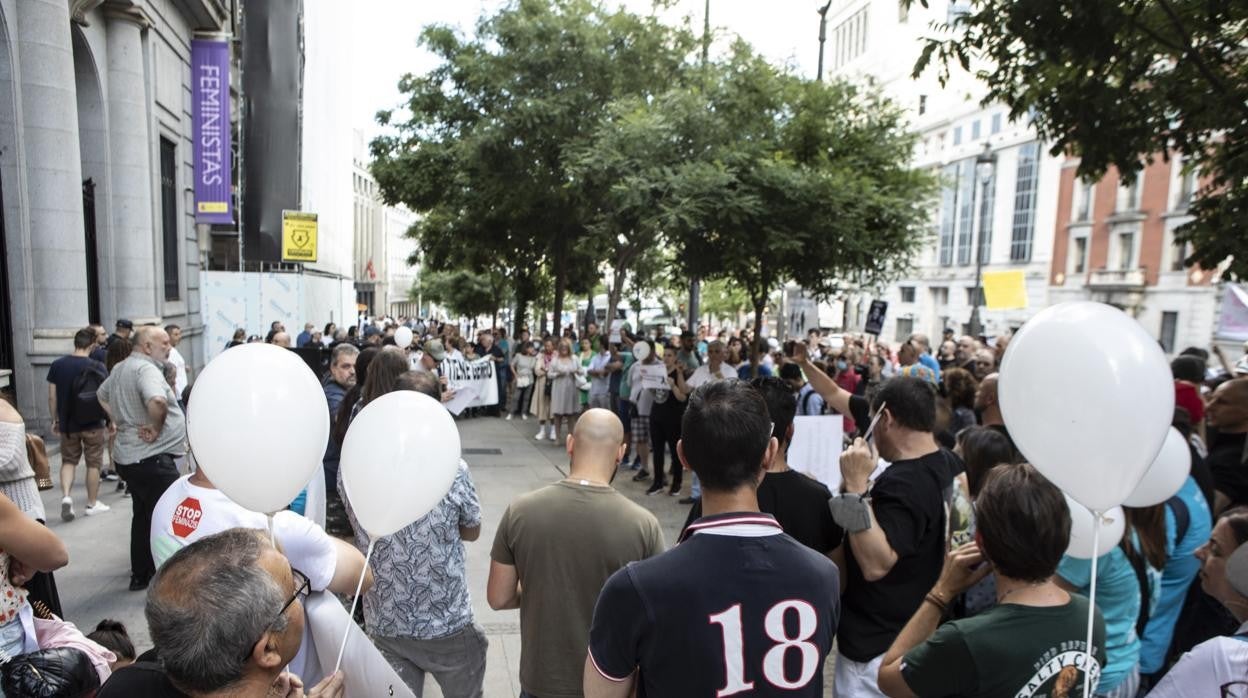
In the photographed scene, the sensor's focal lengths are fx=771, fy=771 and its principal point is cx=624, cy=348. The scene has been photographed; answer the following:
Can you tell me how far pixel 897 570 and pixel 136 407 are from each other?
540 centimetres

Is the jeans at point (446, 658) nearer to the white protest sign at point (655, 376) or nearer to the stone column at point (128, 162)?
the white protest sign at point (655, 376)

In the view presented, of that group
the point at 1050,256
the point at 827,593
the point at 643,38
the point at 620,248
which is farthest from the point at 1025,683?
the point at 1050,256

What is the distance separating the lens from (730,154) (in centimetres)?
859

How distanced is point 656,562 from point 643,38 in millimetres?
14655

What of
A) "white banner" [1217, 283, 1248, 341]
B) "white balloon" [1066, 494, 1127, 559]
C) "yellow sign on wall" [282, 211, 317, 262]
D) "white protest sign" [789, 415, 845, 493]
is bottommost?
"white protest sign" [789, 415, 845, 493]

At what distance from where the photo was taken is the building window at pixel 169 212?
1553cm

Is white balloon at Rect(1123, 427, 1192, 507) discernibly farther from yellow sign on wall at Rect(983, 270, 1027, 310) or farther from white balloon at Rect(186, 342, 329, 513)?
yellow sign on wall at Rect(983, 270, 1027, 310)

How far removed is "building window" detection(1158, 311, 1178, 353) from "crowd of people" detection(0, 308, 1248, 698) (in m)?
42.9

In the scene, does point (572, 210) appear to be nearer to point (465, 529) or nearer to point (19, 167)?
point (19, 167)

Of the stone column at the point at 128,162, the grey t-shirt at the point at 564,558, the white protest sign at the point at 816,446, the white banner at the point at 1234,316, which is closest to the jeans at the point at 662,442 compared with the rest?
the white protest sign at the point at 816,446

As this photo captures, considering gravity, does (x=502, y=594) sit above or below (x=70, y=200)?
below

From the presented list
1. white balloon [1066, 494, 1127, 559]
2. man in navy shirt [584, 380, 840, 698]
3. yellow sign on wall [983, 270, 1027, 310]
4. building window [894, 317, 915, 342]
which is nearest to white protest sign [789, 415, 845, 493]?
white balloon [1066, 494, 1127, 559]

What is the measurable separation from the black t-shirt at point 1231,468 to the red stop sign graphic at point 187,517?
5274 mm

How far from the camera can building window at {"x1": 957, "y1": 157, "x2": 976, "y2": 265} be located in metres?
55.3
